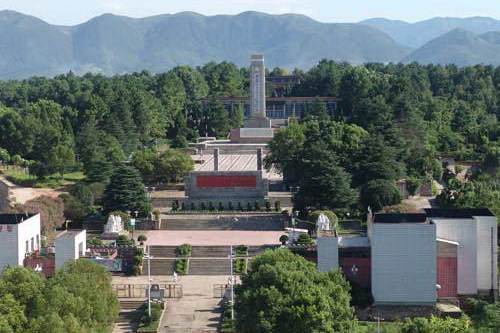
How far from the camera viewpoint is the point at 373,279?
2497cm

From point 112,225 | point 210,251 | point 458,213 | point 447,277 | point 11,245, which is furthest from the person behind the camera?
point 112,225

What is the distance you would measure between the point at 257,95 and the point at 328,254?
3230 cm

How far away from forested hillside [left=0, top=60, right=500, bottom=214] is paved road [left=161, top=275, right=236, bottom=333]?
7.63 m

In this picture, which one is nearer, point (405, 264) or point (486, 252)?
point (405, 264)

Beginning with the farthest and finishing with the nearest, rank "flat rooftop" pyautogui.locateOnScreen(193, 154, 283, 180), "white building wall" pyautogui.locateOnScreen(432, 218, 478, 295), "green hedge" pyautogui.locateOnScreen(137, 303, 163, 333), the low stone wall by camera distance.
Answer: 1. "flat rooftop" pyautogui.locateOnScreen(193, 154, 283, 180)
2. the low stone wall
3. "white building wall" pyautogui.locateOnScreen(432, 218, 478, 295)
4. "green hedge" pyautogui.locateOnScreen(137, 303, 163, 333)

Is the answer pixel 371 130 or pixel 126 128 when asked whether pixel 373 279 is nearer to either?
pixel 371 130

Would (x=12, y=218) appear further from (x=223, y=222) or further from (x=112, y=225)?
(x=223, y=222)

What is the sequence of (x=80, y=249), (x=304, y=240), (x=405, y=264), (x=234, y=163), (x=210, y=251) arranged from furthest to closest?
(x=234, y=163) < (x=210, y=251) < (x=304, y=240) < (x=80, y=249) < (x=405, y=264)

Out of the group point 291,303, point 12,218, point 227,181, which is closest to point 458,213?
point 291,303

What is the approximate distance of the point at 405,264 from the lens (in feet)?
81.4

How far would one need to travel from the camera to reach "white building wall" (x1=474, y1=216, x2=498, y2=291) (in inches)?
1006

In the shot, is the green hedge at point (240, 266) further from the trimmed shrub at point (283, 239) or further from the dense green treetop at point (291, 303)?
the dense green treetop at point (291, 303)

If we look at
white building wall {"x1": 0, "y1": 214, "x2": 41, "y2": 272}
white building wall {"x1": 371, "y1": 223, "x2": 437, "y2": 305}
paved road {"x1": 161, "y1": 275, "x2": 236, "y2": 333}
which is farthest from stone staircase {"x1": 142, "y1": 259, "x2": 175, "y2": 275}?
white building wall {"x1": 371, "y1": 223, "x2": 437, "y2": 305}

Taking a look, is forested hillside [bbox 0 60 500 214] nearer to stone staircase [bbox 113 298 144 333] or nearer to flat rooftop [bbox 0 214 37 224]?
stone staircase [bbox 113 298 144 333]
